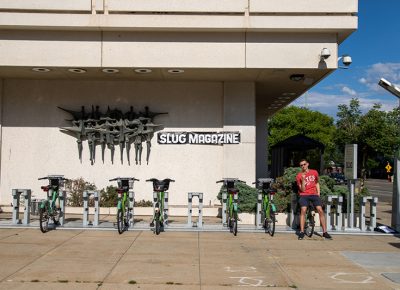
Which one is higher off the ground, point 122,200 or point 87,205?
point 122,200

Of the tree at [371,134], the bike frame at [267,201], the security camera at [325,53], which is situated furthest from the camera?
the tree at [371,134]

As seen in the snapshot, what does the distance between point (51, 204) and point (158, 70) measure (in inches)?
187

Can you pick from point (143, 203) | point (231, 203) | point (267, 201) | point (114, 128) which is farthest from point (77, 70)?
point (267, 201)

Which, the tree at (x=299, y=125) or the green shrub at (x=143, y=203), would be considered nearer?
the green shrub at (x=143, y=203)

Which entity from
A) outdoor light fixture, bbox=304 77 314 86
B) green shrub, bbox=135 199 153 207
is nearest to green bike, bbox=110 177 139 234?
green shrub, bbox=135 199 153 207

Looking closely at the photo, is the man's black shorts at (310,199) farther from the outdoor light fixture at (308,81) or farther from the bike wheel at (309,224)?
the outdoor light fixture at (308,81)

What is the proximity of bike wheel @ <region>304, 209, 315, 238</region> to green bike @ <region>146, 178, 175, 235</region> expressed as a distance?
3433 millimetres

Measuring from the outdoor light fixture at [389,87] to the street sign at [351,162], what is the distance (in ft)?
5.64

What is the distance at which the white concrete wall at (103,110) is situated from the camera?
15406 millimetres

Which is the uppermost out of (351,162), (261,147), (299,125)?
(299,125)

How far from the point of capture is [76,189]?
596 inches

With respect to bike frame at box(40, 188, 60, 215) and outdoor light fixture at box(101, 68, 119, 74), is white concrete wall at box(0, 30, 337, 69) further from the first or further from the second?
bike frame at box(40, 188, 60, 215)

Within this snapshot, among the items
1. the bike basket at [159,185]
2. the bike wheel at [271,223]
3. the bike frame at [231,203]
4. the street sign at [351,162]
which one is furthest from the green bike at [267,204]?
the bike basket at [159,185]

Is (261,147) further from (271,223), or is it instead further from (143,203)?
(271,223)
